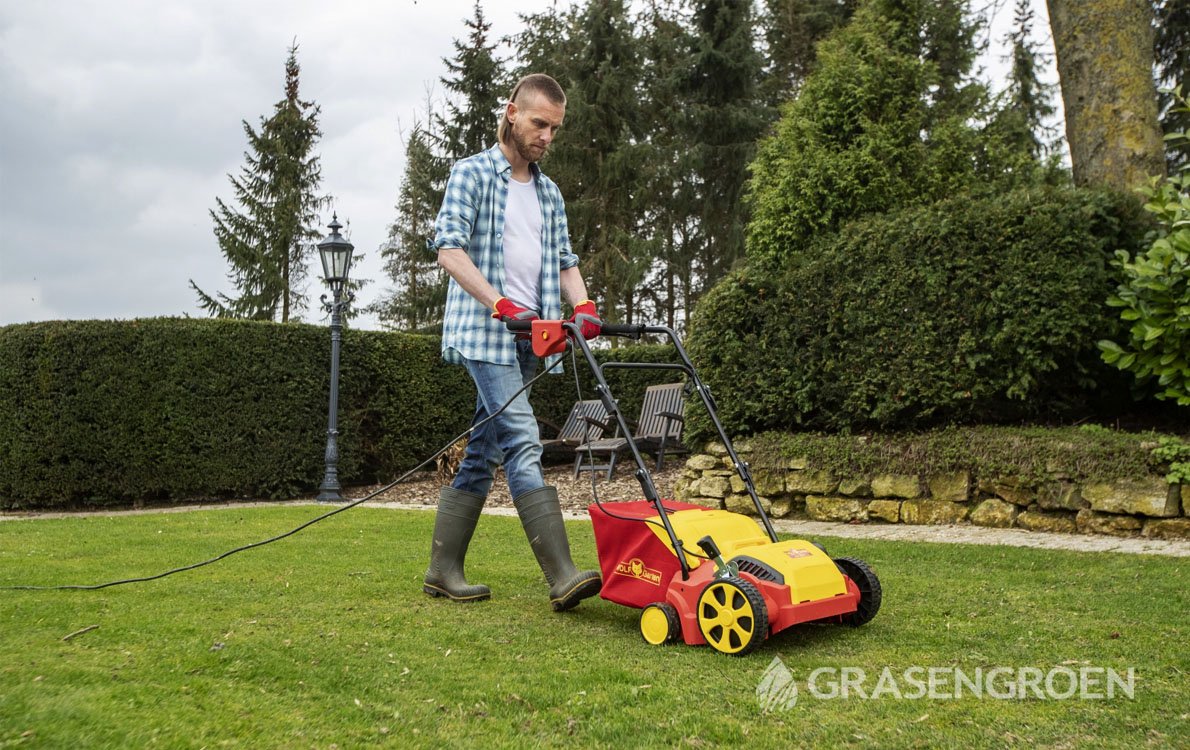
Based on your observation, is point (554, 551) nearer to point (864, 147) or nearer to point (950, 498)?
point (950, 498)

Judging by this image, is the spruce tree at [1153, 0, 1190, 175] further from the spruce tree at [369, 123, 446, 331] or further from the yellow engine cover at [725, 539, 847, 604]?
the yellow engine cover at [725, 539, 847, 604]

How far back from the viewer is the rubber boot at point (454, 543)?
383 centimetres

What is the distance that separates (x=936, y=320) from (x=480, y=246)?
13.0ft

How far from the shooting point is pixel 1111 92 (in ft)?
25.4

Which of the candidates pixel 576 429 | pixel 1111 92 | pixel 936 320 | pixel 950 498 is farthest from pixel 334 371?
pixel 1111 92

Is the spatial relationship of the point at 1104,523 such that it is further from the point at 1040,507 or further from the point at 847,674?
the point at 847,674

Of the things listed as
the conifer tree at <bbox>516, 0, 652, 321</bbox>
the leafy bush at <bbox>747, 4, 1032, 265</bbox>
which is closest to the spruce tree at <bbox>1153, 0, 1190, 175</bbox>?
the leafy bush at <bbox>747, 4, 1032, 265</bbox>

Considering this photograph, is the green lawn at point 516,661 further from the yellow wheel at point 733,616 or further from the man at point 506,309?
the man at point 506,309

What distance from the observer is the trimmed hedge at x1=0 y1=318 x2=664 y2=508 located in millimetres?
9375

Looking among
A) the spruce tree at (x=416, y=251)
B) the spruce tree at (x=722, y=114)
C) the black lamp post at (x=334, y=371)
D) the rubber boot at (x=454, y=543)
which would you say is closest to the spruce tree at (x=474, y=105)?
the spruce tree at (x=416, y=251)

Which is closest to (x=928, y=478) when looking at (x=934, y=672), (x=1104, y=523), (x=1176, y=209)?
(x=1104, y=523)

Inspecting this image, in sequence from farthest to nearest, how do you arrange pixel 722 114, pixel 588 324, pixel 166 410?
pixel 722 114, pixel 166 410, pixel 588 324

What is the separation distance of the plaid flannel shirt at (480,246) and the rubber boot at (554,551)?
59cm

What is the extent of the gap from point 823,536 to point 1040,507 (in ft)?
4.64
